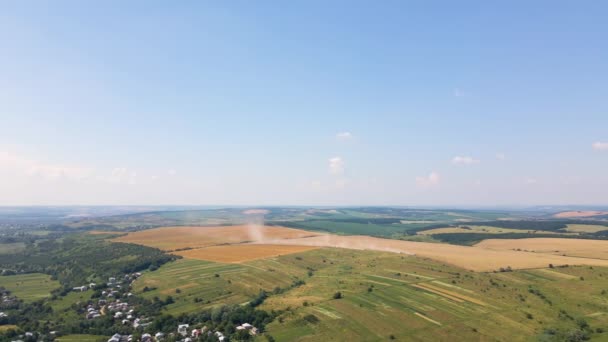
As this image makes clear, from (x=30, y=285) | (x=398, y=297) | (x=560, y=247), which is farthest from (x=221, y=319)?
(x=560, y=247)

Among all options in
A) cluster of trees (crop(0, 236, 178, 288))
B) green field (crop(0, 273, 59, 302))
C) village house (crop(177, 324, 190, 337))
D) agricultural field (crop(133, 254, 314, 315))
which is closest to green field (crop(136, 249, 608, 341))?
agricultural field (crop(133, 254, 314, 315))

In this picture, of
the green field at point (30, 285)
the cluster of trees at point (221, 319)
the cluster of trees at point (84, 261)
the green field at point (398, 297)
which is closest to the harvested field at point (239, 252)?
the green field at point (398, 297)

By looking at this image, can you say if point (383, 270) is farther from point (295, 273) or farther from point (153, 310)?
point (153, 310)

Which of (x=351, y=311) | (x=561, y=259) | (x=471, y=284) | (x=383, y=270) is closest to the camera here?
(x=351, y=311)

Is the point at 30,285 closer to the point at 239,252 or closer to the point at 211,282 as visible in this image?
the point at 211,282

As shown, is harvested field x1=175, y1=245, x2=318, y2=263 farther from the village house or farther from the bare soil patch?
the bare soil patch

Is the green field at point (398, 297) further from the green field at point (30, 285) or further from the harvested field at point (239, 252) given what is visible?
the green field at point (30, 285)

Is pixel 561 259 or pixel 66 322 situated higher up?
pixel 561 259

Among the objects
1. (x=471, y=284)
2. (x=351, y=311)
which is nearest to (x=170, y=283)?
(x=351, y=311)
